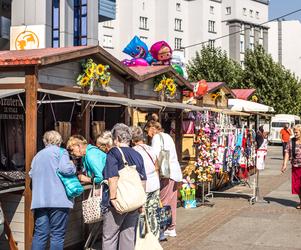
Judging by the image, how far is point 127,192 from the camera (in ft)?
19.1

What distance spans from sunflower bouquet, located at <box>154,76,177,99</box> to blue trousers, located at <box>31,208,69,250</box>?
4678 mm

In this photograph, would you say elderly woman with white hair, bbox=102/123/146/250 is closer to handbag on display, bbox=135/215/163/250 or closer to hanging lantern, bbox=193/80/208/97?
handbag on display, bbox=135/215/163/250

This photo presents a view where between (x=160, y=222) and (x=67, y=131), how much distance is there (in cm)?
189

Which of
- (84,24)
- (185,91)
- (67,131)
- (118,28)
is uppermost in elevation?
(118,28)

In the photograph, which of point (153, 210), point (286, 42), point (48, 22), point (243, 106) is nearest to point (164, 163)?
point (153, 210)

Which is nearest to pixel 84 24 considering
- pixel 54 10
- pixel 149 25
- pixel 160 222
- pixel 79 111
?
pixel 54 10

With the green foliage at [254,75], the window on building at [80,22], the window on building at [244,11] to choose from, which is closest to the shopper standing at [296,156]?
the window on building at [80,22]

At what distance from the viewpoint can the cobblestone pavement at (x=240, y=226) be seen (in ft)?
25.7

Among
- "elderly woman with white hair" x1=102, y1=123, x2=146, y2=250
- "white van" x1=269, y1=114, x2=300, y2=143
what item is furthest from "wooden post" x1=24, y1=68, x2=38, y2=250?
"white van" x1=269, y1=114, x2=300, y2=143

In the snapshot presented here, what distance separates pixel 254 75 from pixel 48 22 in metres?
24.2

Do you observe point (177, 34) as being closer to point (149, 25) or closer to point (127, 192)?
point (149, 25)

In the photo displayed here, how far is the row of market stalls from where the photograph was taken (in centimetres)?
657

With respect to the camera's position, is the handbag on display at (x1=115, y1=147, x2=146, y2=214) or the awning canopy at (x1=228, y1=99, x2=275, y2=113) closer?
the handbag on display at (x1=115, y1=147, x2=146, y2=214)

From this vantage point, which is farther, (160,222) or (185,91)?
(185,91)
